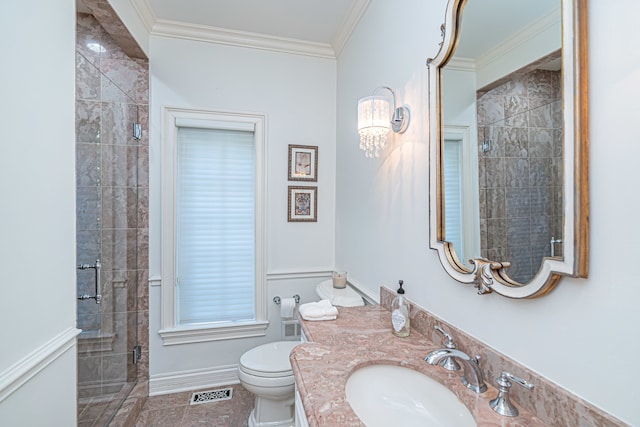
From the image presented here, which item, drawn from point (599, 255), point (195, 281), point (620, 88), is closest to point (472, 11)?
point (620, 88)

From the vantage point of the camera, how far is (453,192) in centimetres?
108

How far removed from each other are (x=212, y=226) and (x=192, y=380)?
1181 millimetres

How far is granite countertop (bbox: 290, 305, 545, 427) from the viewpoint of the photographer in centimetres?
74

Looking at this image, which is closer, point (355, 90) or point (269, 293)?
point (355, 90)

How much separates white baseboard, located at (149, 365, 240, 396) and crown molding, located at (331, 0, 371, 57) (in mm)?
2695

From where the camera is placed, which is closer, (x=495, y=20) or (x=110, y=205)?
(x=495, y=20)

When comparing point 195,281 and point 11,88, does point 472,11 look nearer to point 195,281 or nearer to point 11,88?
point 11,88

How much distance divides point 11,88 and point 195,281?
1653 mm

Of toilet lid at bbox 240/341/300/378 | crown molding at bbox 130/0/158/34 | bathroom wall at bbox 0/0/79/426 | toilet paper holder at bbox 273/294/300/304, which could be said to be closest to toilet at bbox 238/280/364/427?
toilet lid at bbox 240/341/300/378

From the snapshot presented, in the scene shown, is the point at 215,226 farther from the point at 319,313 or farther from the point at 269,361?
the point at 319,313

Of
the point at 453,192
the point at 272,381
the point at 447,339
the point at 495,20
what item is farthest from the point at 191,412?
the point at 495,20

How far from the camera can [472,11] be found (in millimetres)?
979

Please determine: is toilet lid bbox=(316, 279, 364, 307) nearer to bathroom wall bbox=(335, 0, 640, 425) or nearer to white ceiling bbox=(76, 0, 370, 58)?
bathroom wall bbox=(335, 0, 640, 425)

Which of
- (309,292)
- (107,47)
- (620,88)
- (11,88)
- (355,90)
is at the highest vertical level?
(107,47)
